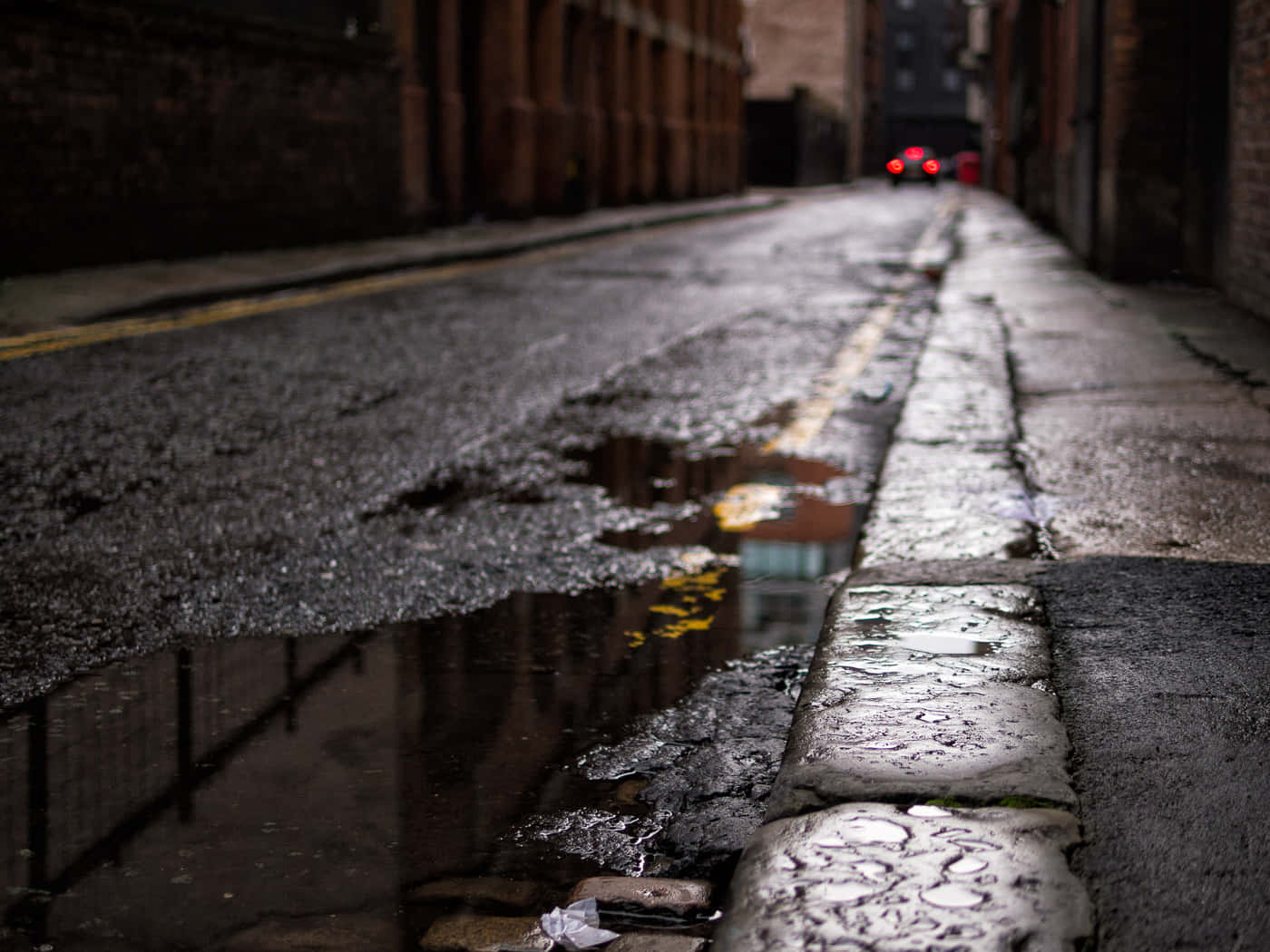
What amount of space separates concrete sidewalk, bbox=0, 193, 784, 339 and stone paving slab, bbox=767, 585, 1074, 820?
703 cm

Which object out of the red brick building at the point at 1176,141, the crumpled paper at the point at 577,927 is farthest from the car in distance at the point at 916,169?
the crumpled paper at the point at 577,927

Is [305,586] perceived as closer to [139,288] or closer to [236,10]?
[139,288]

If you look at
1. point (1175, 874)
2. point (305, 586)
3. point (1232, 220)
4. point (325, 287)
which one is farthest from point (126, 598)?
point (325, 287)

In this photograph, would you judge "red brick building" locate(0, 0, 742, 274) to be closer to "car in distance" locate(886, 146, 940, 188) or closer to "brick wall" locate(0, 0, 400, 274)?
"brick wall" locate(0, 0, 400, 274)

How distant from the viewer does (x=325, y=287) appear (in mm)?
12297

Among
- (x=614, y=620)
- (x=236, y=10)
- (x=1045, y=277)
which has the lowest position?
(x=614, y=620)

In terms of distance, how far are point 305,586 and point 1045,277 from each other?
9557 millimetres

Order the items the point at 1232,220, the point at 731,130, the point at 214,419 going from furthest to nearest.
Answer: the point at 731,130, the point at 1232,220, the point at 214,419

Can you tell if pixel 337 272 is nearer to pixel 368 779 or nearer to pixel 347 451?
pixel 347 451

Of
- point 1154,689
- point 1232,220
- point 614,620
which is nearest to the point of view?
point 1154,689

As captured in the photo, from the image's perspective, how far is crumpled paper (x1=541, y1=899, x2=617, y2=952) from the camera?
197 centimetres

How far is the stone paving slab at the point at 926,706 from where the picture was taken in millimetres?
2209

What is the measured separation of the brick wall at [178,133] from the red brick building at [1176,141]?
8.06 meters

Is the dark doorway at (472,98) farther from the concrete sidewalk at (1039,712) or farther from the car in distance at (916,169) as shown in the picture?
the car in distance at (916,169)
